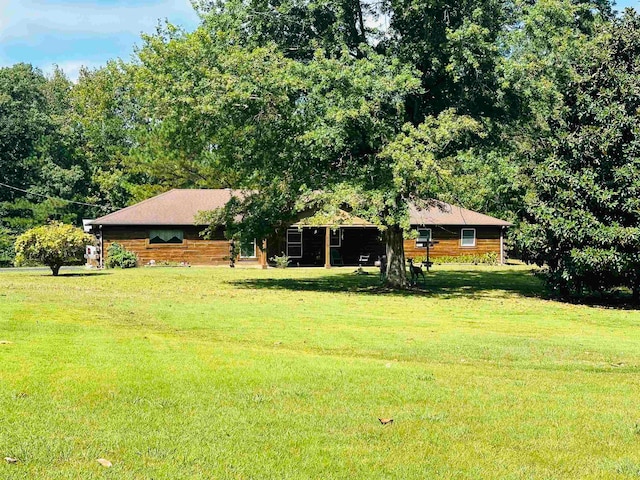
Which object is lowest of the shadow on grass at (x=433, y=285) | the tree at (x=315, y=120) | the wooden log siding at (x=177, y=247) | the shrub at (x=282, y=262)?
the shadow on grass at (x=433, y=285)

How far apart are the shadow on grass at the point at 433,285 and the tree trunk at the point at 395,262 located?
49 cm

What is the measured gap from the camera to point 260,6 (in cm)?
2409

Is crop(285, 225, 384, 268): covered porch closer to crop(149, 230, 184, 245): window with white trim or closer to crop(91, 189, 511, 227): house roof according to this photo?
crop(91, 189, 511, 227): house roof

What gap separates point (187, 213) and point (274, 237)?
520 centimetres

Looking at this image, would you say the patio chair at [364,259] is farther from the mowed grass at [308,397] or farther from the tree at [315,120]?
the mowed grass at [308,397]

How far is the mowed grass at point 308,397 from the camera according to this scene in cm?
484

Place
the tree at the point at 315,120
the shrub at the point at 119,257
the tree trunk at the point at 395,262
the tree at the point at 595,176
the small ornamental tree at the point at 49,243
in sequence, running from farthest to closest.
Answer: the shrub at the point at 119,257 < the small ornamental tree at the point at 49,243 < the tree trunk at the point at 395,262 < the tree at the point at 315,120 < the tree at the point at 595,176

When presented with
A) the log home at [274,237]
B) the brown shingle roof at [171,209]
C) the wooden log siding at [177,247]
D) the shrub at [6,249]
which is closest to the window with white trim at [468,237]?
the log home at [274,237]

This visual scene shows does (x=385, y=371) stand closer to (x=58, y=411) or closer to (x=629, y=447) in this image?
(x=629, y=447)

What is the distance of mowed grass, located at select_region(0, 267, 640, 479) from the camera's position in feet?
15.9

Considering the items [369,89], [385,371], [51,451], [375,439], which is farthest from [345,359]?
[369,89]

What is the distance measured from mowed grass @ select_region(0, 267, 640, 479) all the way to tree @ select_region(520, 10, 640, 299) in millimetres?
6154

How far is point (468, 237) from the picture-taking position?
4369cm

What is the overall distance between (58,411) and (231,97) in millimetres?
16512
